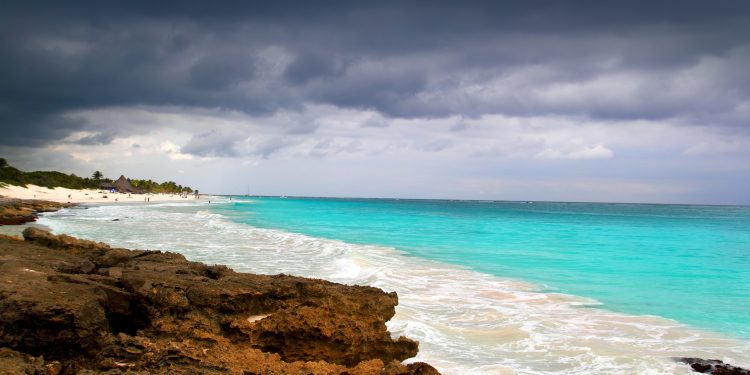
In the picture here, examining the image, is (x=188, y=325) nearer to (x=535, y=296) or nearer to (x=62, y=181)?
(x=535, y=296)

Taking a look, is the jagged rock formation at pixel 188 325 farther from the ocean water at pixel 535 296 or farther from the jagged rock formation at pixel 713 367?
the jagged rock formation at pixel 713 367

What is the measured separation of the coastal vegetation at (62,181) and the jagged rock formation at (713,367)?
99.8 meters

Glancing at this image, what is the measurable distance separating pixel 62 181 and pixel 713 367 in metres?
141

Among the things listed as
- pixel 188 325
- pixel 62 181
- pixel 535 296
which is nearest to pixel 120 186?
pixel 62 181

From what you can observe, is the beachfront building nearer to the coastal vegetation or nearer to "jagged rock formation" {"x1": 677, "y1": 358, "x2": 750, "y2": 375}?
the coastal vegetation

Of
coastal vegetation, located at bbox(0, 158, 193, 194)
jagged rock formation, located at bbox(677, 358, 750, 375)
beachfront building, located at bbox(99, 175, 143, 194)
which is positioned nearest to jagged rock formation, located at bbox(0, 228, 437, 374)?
jagged rock formation, located at bbox(677, 358, 750, 375)

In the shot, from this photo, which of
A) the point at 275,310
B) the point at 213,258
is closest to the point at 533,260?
the point at 213,258

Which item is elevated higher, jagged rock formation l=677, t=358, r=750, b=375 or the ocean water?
jagged rock formation l=677, t=358, r=750, b=375

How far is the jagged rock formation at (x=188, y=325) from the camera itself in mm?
4613

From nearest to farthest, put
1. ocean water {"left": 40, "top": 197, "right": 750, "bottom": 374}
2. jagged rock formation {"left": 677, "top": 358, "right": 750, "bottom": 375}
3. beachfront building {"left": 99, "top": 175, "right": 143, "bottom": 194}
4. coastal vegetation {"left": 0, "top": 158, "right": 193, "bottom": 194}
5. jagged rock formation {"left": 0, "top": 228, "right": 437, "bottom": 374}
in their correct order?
jagged rock formation {"left": 0, "top": 228, "right": 437, "bottom": 374}
jagged rock formation {"left": 677, "top": 358, "right": 750, "bottom": 375}
ocean water {"left": 40, "top": 197, "right": 750, "bottom": 374}
coastal vegetation {"left": 0, "top": 158, "right": 193, "bottom": 194}
beachfront building {"left": 99, "top": 175, "right": 143, "bottom": 194}

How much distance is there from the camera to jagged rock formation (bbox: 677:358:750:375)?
7656 millimetres

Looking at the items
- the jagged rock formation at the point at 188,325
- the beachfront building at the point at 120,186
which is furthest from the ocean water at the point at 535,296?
the beachfront building at the point at 120,186

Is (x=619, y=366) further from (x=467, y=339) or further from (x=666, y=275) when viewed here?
(x=666, y=275)

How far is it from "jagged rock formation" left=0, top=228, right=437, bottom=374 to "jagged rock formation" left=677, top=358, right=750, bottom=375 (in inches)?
208
